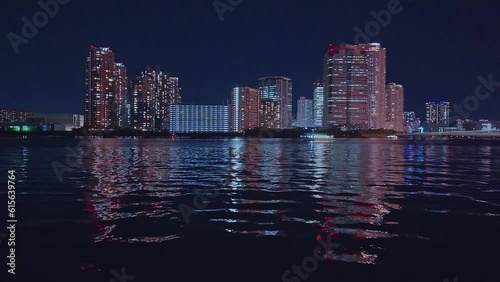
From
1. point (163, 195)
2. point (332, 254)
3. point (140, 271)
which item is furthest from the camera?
point (163, 195)

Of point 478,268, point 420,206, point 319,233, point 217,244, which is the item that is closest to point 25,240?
point 217,244

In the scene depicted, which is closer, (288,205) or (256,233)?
(256,233)

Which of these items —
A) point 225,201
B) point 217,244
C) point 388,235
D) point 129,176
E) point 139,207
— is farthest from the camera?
point 129,176

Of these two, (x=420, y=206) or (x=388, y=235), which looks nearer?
(x=388, y=235)

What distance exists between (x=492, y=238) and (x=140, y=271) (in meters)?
10.1

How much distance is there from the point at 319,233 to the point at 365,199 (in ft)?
24.2

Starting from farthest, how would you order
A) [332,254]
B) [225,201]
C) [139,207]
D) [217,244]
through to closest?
[225,201]
[139,207]
[217,244]
[332,254]

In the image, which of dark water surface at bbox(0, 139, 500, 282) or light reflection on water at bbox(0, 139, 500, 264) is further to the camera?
light reflection on water at bbox(0, 139, 500, 264)

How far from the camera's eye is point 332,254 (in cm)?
1151

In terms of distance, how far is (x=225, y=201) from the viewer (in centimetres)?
2008

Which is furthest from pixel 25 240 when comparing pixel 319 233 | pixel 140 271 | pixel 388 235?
pixel 388 235

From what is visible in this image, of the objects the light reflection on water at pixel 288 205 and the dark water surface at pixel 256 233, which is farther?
the light reflection on water at pixel 288 205

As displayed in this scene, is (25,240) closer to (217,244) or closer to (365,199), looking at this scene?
(217,244)

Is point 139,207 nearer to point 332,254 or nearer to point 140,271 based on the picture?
point 140,271
